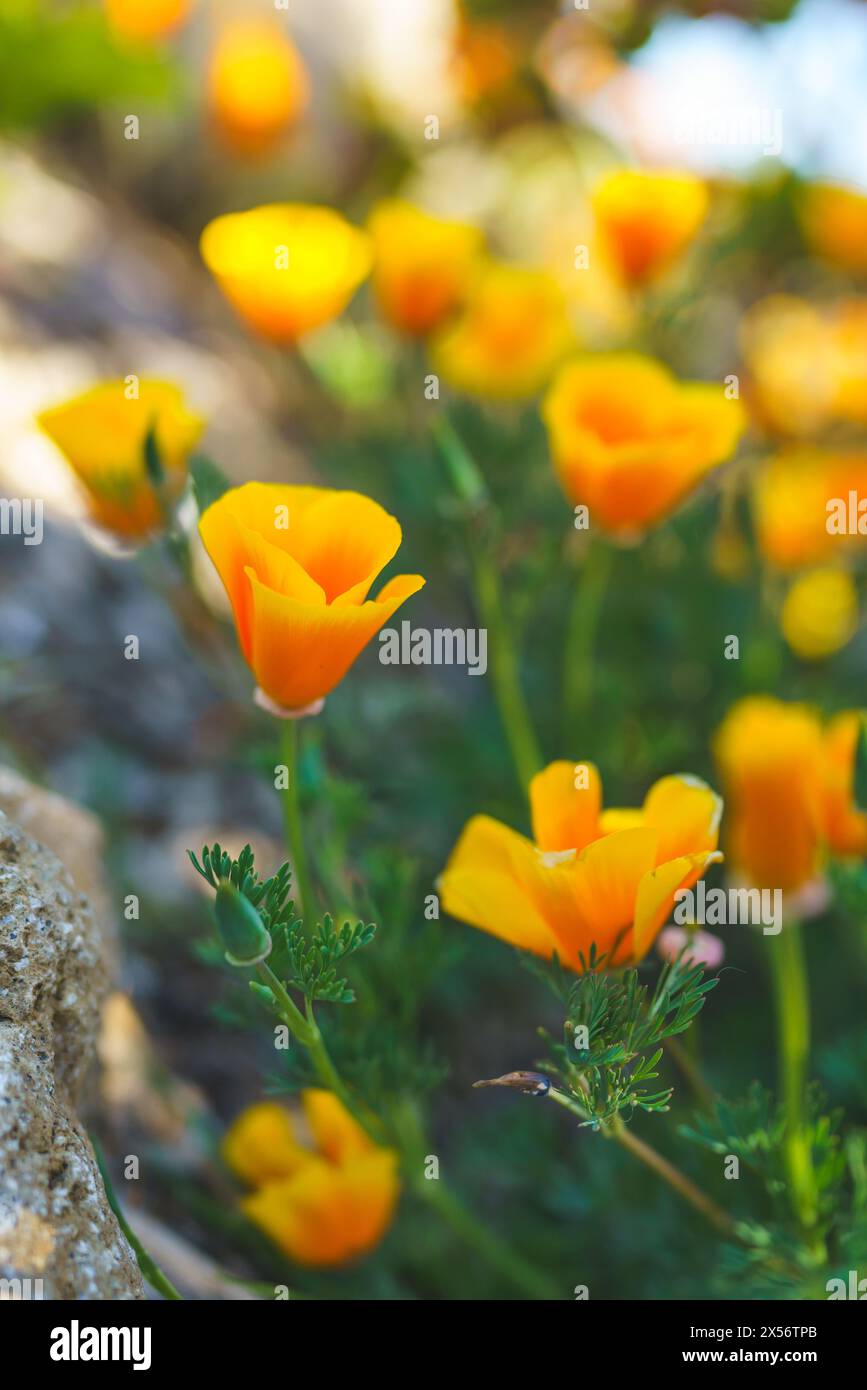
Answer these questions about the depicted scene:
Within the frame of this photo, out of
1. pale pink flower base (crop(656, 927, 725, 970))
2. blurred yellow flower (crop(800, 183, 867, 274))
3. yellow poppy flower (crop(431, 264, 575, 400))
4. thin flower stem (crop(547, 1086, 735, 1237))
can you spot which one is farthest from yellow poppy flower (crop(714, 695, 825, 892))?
blurred yellow flower (crop(800, 183, 867, 274))

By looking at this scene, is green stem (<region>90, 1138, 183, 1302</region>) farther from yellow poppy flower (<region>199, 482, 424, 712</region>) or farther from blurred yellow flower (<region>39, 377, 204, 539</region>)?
blurred yellow flower (<region>39, 377, 204, 539</region>)

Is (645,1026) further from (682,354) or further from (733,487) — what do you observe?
(682,354)

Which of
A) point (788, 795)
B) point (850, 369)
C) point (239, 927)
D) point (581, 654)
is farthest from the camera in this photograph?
point (850, 369)

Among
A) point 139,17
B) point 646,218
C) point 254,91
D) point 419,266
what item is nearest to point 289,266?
point 419,266

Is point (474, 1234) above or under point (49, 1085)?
under

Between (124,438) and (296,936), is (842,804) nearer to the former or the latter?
(296,936)

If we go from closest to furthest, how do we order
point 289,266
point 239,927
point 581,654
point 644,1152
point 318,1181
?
point 239,927 < point 644,1152 < point 318,1181 < point 289,266 < point 581,654
